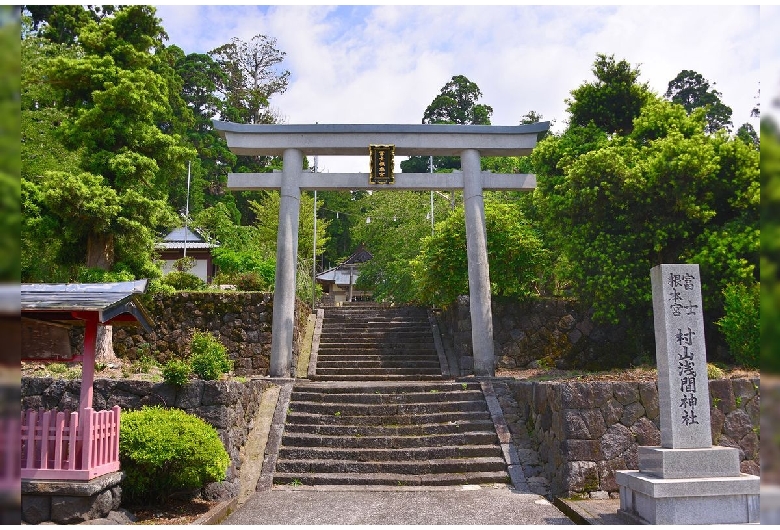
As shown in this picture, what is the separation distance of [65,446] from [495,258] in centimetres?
1054

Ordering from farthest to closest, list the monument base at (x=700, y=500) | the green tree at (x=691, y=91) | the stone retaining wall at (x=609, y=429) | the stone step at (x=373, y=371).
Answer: the green tree at (x=691, y=91)
the stone step at (x=373, y=371)
the stone retaining wall at (x=609, y=429)
the monument base at (x=700, y=500)

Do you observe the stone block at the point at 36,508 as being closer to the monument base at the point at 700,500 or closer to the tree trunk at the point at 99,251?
the monument base at the point at 700,500

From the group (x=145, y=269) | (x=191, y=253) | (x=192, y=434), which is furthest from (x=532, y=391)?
(x=191, y=253)

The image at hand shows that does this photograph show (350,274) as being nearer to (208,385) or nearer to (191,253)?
(191,253)

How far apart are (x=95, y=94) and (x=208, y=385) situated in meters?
7.00

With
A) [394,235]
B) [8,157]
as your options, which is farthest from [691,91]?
[8,157]

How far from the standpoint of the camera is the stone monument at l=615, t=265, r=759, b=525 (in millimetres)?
5984

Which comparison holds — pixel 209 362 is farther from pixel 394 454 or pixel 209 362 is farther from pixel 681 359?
pixel 681 359

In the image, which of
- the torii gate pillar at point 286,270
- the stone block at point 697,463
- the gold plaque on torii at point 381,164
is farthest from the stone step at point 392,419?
the gold plaque on torii at point 381,164

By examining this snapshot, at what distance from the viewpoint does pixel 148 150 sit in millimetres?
13039

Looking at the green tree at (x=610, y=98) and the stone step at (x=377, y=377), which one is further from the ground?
the green tree at (x=610, y=98)

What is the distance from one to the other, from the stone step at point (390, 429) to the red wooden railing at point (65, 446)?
3.96 m

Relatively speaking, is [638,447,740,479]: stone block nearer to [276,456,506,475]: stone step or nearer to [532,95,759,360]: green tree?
[276,456,506,475]: stone step

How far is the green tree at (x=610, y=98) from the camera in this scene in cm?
1486
